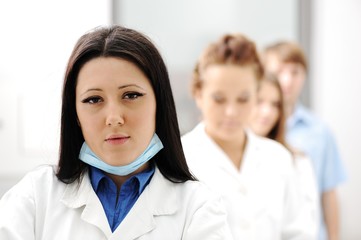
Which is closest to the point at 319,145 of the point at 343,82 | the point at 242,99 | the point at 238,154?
the point at 343,82

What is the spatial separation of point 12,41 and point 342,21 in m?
2.02

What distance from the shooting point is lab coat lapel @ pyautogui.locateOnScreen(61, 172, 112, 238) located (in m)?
0.97

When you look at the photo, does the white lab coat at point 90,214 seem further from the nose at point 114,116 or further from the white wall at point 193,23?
the white wall at point 193,23

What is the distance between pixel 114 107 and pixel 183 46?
224 cm

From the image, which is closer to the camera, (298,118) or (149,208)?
→ (149,208)

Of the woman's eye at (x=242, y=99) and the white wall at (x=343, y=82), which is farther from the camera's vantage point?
the white wall at (x=343, y=82)

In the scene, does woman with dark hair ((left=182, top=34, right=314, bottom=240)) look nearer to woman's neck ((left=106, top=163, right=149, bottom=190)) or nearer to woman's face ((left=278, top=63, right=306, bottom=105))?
woman's neck ((left=106, top=163, right=149, bottom=190))

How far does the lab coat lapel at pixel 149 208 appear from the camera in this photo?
3.16 ft

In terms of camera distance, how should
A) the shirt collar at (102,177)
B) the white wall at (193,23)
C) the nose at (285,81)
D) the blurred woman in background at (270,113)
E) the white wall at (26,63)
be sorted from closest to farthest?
the shirt collar at (102,177), the blurred woman in background at (270,113), the white wall at (26,63), the nose at (285,81), the white wall at (193,23)

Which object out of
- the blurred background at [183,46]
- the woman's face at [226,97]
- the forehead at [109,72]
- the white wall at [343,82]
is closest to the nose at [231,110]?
the woman's face at [226,97]

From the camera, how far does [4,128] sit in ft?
8.11

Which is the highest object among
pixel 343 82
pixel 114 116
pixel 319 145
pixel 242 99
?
pixel 114 116

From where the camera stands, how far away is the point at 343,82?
3576 mm

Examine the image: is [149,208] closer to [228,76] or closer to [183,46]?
[228,76]
